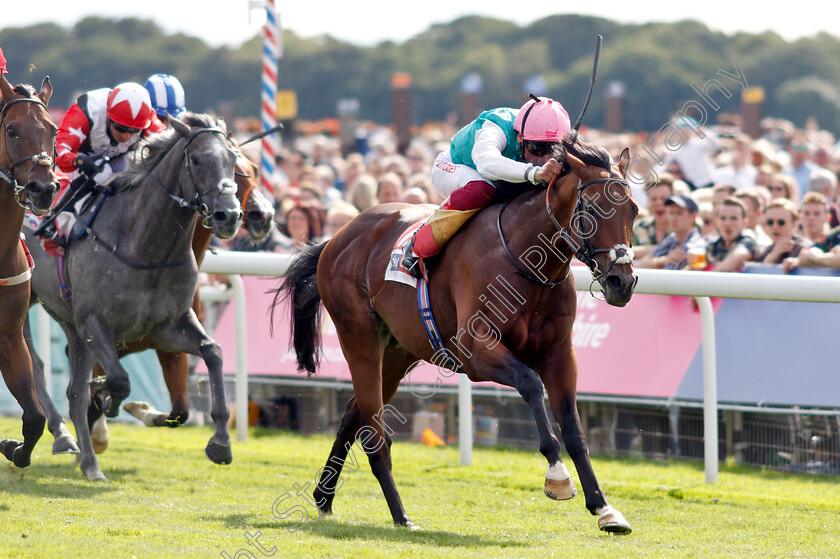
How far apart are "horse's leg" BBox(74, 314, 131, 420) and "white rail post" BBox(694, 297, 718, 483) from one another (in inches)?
114

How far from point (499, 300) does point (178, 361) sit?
2438mm

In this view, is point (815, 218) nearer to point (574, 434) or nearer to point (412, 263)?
point (412, 263)

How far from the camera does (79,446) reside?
642 cm

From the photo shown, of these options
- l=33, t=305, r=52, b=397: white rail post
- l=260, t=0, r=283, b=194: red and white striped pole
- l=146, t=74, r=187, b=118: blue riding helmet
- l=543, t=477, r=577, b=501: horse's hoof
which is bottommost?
l=543, t=477, r=577, b=501: horse's hoof

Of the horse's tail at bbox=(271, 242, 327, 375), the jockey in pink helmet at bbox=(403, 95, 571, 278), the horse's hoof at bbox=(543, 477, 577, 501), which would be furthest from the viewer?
the horse's tail at bbox=(271, 242, 327, 375)

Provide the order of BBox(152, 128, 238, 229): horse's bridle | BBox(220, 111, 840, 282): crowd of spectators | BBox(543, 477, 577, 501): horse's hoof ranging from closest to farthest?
BBox(543, 477, 577, 501): horse's hoof → BBox(152, 128, 238, 229): horse's bridle → BBox(220, 111, 840, 282): crowd of spectators

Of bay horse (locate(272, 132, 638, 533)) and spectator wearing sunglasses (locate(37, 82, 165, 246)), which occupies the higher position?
spectator wearing sunglasses (locate(37, 82, 165, 246))

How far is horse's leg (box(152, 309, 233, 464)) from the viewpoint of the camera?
5.86 meters

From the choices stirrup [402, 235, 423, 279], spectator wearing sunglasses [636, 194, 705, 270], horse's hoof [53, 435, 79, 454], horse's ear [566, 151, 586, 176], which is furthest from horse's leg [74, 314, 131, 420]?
spectator wearing sunglasses [636, 194, 705, 270]

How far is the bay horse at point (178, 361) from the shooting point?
19.8 feet

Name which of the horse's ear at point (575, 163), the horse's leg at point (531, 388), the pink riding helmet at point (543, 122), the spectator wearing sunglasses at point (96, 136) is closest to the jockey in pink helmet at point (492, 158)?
the pink riding helmet at point (543, 122)

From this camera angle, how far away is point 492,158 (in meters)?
4.86

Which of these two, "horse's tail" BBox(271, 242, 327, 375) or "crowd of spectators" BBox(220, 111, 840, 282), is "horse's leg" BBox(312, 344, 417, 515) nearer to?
"horse's tail" BBox(271, 242, 327, 375)

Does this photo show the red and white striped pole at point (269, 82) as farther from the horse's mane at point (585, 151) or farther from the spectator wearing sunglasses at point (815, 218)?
the horse's mane at point (585, 151)
